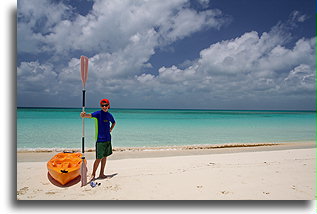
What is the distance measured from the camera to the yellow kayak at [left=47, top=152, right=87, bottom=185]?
3.72 meters

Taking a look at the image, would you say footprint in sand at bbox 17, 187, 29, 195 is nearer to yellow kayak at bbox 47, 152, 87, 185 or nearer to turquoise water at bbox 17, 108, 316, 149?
yellow kayak at bbox 47, 152, 87, 185

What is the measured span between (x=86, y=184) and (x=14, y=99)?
1.89m

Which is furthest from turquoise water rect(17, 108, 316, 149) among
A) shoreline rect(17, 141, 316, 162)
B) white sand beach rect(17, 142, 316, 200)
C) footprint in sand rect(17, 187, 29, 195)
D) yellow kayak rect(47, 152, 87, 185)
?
white sand beach rect(17, 142, 316, 200)

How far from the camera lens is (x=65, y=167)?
3.93 m

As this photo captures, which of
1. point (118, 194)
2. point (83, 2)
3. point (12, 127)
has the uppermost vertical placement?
point (83, 2)

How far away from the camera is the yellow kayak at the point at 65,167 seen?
3.72m

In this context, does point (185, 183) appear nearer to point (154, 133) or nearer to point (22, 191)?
point (22, 191)

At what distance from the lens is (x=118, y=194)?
11.4 feet

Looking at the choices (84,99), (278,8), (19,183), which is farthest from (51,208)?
(278,8)

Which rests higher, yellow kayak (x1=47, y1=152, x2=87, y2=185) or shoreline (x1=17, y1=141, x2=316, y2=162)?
yellow kayak (x1=47, y1=152, x2=87, y2=185)

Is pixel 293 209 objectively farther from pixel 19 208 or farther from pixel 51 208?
pixel 19 208

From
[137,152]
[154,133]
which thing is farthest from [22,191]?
[154,133]

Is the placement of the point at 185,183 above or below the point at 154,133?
above

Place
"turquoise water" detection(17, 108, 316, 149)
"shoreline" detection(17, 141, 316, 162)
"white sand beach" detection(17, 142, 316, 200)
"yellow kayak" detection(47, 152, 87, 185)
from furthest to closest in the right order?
"turquoise water" detection(17, 108, 316, 149) → "shoreline" detection(17, 141, 316, 162) → "yellow kayak" detection(47, 152, 87, 185) → "white sand beach" detection(17, 142, 316, 200)
